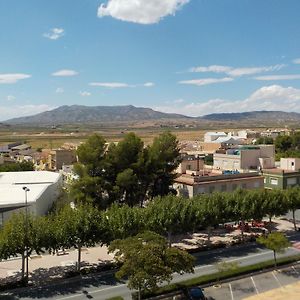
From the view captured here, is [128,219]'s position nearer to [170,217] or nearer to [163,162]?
[170,217]

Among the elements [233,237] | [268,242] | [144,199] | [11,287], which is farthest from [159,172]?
[11,287]

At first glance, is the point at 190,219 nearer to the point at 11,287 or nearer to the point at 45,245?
the point at 45,245

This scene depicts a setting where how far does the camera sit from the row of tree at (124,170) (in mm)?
53834

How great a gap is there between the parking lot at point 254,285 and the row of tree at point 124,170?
2060 cm

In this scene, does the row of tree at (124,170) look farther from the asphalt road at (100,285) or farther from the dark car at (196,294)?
the dark car at (196,294)

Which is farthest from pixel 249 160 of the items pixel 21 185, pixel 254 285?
pixel 254 285

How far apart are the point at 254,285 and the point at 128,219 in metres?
12.7

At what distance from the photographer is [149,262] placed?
29.7 meters

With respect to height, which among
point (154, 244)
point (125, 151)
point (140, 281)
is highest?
point (125, 151)

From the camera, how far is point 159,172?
5869cm

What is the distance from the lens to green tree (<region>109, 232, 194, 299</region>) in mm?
29672

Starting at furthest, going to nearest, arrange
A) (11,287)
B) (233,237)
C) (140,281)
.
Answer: (233,237)
(11,287)
(140,281)

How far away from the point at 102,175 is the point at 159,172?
315 inches

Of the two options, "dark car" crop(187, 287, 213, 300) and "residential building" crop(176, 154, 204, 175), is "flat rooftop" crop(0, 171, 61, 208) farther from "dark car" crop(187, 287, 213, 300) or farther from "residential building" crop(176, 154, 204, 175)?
"dark car" crop(187, 287, 213, 300)
